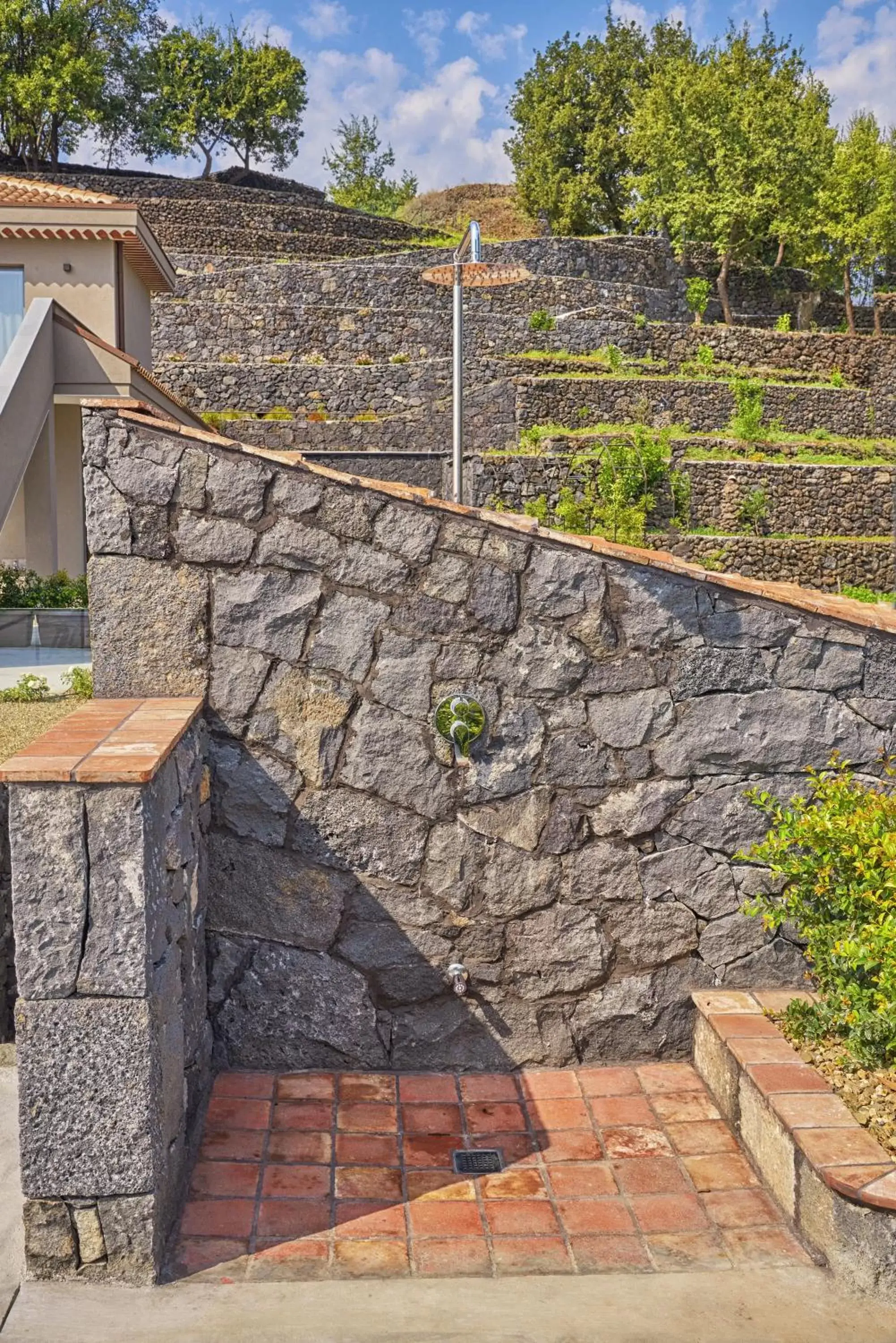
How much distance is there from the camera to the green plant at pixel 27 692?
770cm

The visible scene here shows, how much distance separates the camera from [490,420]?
20.2 metres

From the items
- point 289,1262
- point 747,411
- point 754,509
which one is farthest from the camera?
point 747,411

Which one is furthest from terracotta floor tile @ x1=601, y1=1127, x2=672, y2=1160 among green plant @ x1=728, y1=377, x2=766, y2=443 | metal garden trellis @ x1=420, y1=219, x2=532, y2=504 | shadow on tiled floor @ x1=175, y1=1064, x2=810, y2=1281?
green plant @ x1=728, y1=377, x2=766, y2=443

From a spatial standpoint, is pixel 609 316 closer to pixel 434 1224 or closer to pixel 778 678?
pixel 778 678

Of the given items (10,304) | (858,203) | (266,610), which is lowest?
(266,610)

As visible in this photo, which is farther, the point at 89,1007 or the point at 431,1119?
the point at 431,1119

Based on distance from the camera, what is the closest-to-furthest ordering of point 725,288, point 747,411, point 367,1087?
point 367,1087 < point 747,411 < point 725,288

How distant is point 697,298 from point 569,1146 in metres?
25.8

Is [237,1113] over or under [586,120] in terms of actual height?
under

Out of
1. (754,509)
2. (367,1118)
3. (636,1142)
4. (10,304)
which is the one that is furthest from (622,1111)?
(754,509)

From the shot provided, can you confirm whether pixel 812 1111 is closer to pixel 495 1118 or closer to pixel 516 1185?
pixel 516 1185

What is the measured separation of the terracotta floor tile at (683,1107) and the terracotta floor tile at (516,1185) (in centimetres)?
59

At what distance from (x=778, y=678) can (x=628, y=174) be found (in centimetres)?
3194

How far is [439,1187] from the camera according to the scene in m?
3.66
